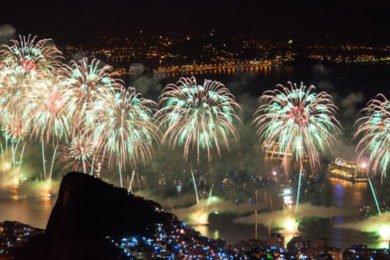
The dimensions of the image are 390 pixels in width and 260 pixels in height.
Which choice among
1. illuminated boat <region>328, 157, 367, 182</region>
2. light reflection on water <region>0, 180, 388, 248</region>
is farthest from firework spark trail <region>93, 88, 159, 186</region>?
illuminated boat <region>328, 157, 367, 182</region>

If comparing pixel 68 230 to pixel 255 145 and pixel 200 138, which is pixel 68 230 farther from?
pixel 255 145

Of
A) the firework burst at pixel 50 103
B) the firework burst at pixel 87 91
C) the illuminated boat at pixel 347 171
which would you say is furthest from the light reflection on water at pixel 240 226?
the illuminated boat at pixel 347 171

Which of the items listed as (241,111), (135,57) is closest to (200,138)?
(241,111)

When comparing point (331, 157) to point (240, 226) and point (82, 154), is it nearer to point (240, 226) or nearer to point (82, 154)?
point (240, 226)

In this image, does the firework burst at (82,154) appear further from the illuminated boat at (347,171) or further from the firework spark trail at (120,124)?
the illuminated boat at (347,171)

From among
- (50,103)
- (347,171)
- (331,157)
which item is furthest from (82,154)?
(331,157)

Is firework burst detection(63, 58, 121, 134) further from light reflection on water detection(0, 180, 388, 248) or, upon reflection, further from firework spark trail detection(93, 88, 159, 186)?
light reflection on water detection(0, 180, 388, 248)
